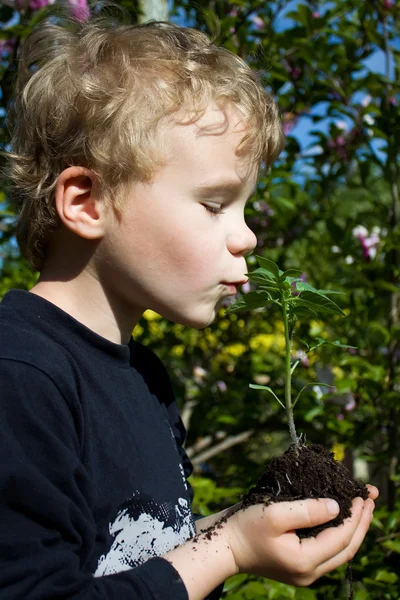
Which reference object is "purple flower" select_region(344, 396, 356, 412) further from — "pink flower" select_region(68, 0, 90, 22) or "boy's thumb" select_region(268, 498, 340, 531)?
"pink flower" select_region(68, 0, 90, 22)

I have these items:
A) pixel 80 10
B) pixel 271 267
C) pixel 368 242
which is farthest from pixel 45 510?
pixel 368 242

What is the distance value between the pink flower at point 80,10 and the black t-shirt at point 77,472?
3.22 feet

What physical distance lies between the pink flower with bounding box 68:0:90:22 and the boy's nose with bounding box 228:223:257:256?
0.86m

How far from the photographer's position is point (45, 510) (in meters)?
0.98

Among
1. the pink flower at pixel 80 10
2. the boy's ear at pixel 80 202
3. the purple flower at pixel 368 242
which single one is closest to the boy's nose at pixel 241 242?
the boy's ear at pixel 80 202

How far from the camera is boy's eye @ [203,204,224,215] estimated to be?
128 centimetres

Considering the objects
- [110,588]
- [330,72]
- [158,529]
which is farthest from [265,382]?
[110,588]

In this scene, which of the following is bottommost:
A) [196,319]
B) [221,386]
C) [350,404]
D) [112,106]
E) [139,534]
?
[221,386]

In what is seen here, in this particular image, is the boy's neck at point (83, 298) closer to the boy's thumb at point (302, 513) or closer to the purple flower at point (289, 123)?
the boy's thumb at point (302, 513)

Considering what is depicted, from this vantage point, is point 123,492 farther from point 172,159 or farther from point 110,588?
point 172,159

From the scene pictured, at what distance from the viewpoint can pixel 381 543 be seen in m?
2.00

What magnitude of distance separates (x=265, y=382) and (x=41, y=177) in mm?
1823

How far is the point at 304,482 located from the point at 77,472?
390 mm

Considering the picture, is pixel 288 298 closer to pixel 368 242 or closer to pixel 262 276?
pixel 262 276
